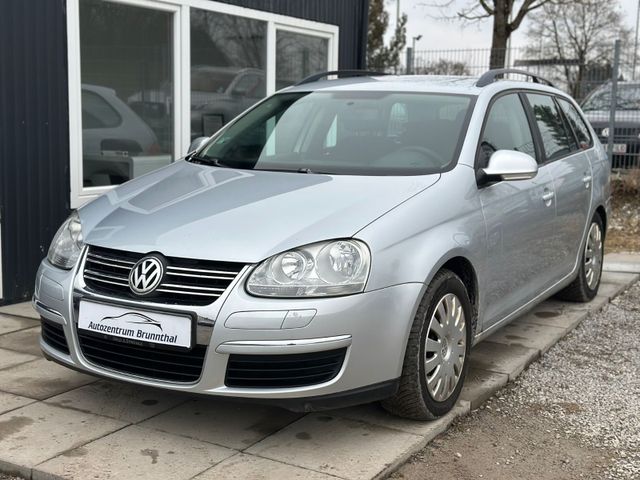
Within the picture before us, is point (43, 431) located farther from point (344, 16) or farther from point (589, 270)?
point (344, 16)

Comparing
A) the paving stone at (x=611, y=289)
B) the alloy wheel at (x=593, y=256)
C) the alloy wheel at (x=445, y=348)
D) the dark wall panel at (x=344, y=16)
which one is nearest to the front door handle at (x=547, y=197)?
the alloy wheel at (x=593, y=256)

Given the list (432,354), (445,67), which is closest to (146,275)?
(432,354)

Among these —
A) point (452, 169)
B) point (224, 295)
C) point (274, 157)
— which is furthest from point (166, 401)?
point (452, 169)

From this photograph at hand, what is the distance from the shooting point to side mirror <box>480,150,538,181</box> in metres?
4.12

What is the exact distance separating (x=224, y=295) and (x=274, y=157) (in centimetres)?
141

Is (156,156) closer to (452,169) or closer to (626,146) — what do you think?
(452,169)

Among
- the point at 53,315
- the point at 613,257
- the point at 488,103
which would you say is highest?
the point at 488,103

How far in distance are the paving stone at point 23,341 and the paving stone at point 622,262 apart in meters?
5.27

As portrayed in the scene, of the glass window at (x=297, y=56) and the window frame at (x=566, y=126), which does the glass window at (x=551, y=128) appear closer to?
the window frame at (x=566, y=126)

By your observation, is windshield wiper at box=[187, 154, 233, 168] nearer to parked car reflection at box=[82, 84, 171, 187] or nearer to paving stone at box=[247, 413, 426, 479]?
paving stone at box=[247, 413, 426, 479]

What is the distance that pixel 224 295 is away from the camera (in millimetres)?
3213

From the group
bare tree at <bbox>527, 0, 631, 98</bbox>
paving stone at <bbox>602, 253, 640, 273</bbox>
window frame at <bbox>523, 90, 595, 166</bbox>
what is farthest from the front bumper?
bare tree at <bbox>527, 0, 631, 98</bbox>

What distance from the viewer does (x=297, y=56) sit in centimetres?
877

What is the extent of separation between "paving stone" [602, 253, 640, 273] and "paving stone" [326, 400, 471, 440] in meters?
4.39
